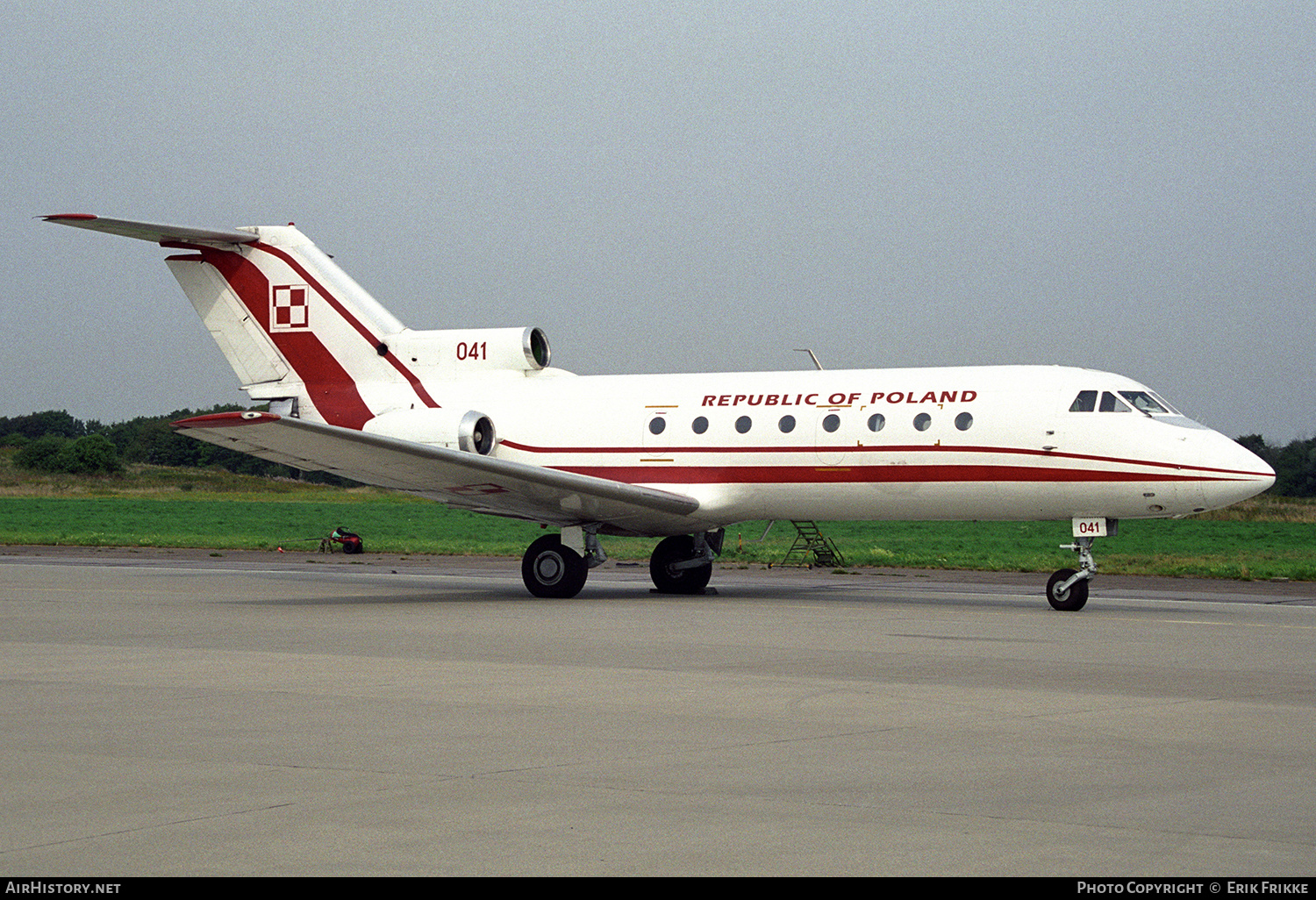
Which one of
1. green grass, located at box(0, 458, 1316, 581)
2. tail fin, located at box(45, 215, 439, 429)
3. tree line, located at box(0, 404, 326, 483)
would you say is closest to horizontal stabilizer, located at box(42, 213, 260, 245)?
tail fin, located at box(45, 215, 439, 429)

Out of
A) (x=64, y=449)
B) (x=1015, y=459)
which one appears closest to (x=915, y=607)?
(x=1015, y=459)

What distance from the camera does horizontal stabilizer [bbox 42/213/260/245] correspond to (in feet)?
78.9

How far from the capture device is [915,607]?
69.6ft

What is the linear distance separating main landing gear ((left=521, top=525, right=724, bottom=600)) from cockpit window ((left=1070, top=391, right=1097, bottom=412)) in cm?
687

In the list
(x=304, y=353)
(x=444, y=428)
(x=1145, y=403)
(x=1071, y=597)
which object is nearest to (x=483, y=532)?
(x=304, y=353)

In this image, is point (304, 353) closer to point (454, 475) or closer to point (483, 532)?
point (454, 475)

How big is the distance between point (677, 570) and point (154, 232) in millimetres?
10977

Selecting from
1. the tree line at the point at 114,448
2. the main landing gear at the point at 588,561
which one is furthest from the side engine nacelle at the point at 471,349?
the tree line at the point at 114,448

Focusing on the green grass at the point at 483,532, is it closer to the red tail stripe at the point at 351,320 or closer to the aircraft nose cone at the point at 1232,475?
the aircraft nose cone at the point at 1232,475

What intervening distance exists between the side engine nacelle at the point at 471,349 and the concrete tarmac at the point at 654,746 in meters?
8.08

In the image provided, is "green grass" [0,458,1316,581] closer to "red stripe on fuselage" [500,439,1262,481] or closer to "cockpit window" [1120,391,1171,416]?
"cockpit window" [1120,391,1171,416]

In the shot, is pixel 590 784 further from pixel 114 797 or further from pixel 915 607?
pixel 915 607

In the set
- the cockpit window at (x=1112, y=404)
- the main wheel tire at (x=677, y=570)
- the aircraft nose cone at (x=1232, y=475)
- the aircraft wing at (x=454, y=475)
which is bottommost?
the main wheel tire at (x=677, y=570)

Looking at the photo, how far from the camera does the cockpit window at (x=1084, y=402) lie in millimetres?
21156
